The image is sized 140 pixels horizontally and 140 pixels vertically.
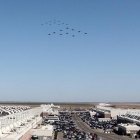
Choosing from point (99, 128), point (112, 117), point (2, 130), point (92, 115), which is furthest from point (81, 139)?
point (92, 115)

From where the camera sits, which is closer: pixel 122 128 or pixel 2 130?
pixel 2 130

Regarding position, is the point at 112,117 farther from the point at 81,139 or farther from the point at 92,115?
the point at 81,139

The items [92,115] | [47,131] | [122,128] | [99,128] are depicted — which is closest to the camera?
[47,131]

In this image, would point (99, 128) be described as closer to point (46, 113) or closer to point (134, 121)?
point (134, 121)

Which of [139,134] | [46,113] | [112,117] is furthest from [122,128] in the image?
[46,113]

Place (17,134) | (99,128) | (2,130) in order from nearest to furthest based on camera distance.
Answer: (17,134) < (2,130) < (99,128)

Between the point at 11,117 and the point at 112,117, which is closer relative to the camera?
the point at 11,117

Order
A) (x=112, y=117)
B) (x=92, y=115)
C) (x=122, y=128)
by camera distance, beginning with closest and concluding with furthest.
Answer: (x=122, y=128) → (x=112, y=117) → (x=92, y=115)

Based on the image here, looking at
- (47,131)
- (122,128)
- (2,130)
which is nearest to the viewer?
(2,130)
